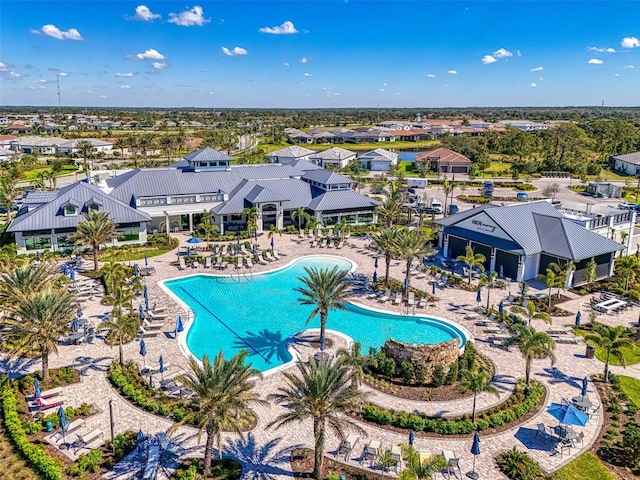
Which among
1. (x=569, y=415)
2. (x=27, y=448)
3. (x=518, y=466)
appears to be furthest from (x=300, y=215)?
(x=518, y=466)

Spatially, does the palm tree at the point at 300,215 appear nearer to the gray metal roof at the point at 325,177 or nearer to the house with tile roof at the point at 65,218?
the gray metal roof at the point at 325,177

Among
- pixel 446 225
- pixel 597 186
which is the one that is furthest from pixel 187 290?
pixel 597 186

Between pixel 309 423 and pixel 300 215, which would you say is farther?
pixel 300 215

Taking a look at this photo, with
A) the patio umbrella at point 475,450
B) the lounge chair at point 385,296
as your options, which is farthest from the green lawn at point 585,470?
the lounge chair at point 385,296

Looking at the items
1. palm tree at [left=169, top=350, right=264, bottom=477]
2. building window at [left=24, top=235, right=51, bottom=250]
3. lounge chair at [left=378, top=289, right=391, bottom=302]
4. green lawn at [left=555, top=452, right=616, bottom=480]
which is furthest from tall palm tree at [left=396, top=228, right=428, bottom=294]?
building window at [left=24, top=235, right=51, bottom=250]

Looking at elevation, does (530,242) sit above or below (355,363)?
above

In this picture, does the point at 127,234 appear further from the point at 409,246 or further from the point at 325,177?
the point at 409,246

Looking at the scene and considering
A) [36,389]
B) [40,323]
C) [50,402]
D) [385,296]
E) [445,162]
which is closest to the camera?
[50,402]
